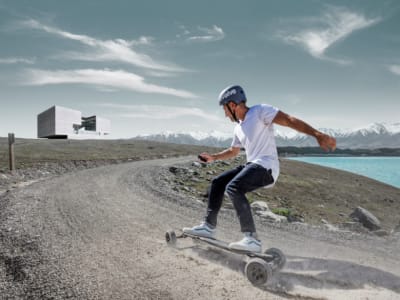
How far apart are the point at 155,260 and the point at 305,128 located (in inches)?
134

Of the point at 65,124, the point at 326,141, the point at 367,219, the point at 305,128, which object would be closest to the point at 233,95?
the point at 305,128

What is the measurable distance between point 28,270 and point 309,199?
22.6 metres

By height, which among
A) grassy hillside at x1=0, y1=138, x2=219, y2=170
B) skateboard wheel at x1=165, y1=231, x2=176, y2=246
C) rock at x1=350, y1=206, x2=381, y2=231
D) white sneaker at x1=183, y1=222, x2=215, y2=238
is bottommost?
rock at x1=350, y1=206, x2=381, y2=231

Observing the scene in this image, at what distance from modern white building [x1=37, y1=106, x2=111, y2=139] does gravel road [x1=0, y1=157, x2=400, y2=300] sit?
7852cm

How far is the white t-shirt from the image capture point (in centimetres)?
488

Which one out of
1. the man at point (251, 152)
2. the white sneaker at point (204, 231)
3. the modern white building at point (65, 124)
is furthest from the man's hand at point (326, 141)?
the modern white building at point (65, 124)

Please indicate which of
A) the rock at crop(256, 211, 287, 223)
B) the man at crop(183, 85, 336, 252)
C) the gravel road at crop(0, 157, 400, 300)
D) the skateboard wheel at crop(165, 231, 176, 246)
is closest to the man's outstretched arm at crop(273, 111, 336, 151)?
the man at crop(183, 85, 336, 252)

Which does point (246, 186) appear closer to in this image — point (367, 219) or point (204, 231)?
point (204, 231)

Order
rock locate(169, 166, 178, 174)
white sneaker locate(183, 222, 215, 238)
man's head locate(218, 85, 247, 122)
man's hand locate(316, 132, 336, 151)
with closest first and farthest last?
man's hand locate(316, 132, 336, 151)
man's head locate(218, 85, 247, 122)
white sneaker locate(183, 222, 215, 238)
rock locate(169, 166, 178, 174)

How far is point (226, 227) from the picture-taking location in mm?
8391

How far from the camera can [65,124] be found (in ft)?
280

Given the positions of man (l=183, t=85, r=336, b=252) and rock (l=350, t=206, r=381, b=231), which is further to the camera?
rock (l=350, t=206, r=381, b=231)

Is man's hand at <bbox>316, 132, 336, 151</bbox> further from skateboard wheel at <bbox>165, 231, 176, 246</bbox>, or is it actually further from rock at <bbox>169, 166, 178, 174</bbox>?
rock at <bbox>169, 166, 178, 174</bbox>

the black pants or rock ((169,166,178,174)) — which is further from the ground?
the black pants
